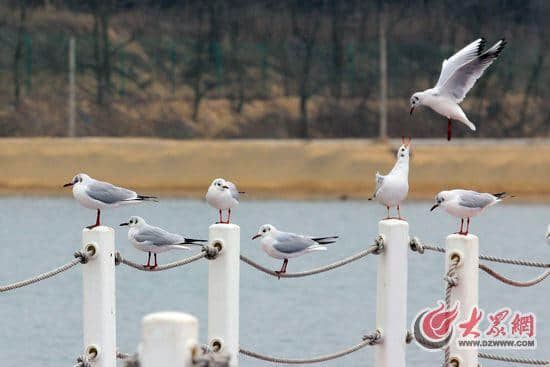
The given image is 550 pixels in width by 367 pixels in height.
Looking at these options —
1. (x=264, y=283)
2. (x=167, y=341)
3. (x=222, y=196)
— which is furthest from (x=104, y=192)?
(x=264, y=283)

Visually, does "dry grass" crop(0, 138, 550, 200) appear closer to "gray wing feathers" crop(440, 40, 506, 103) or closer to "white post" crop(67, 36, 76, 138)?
"white post" crop(67, 36, 76, 138)

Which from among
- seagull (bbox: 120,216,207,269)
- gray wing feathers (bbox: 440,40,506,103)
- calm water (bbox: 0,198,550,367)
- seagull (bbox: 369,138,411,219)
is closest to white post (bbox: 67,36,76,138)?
calm water (bbox: 0,198,550,367)

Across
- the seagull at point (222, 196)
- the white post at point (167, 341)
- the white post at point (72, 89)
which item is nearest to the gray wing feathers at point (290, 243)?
A: the seagull at point (222, 196)

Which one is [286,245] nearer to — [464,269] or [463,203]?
[463,203]

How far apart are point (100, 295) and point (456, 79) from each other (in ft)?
12.4

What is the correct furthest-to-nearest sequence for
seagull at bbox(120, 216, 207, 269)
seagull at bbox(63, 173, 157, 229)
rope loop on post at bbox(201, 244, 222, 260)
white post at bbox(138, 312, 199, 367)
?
Result: 1. seagull at bbox(120, 216, 207, 269)
2. seagull at bbox(63, 173, 157, 229)
3. rope loop on post at bbox(201, 244, 222, 260)
4. white post at bbox(138, 312, 199, 367)

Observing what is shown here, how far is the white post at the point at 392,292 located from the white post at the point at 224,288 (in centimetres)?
88

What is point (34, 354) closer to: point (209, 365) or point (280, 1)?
point (209, 365)

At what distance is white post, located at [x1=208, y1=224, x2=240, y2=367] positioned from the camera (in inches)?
373

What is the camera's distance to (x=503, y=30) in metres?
62.6

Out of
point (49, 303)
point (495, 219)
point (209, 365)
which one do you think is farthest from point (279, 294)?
point (209, 365)

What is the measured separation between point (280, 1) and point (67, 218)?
2455cm

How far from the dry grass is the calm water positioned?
1.72 ft

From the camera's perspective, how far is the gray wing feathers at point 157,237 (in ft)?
35.5
